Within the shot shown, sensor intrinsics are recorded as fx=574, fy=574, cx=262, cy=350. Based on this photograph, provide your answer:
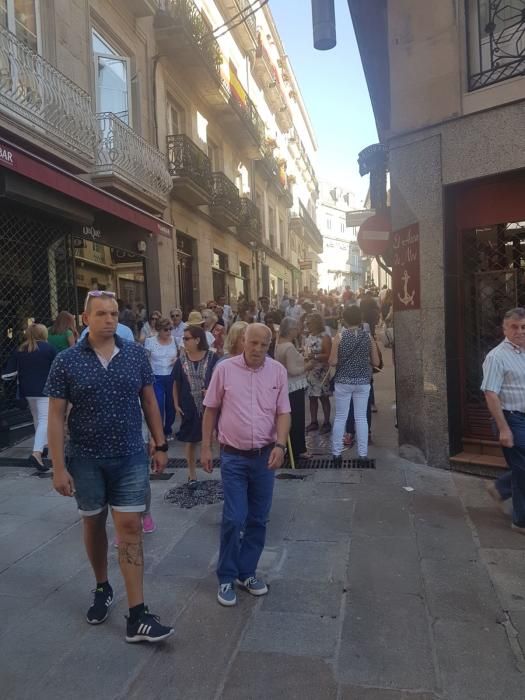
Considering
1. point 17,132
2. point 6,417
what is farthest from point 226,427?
point 17,132

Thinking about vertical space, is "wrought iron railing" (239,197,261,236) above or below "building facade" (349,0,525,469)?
above

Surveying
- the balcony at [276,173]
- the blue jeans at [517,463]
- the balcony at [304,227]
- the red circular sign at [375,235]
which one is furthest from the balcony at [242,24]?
the blue jeans at [517,463]

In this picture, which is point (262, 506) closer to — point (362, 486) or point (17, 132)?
point (362, 486)

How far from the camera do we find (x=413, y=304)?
6375 millimetres

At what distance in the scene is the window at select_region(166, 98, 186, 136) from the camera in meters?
15.3

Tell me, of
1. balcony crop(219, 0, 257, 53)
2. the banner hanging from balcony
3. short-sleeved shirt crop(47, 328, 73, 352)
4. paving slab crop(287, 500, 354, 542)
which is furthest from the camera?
the banner hanging from balcony

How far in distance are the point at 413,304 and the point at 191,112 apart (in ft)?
42.2

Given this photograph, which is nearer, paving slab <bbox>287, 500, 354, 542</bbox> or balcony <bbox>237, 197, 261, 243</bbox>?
paving slab <bbox>287, 500, 354, 542</bbox>

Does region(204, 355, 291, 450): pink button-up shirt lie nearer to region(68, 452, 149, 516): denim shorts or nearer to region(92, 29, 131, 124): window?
region(68, 452, 149, 516): denim shorts

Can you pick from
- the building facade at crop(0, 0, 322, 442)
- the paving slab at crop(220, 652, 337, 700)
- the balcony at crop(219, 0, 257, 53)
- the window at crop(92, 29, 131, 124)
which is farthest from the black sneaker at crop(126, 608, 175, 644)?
the balcony at crop(219, 0, 257, 53)

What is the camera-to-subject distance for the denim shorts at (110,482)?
304 centimetres

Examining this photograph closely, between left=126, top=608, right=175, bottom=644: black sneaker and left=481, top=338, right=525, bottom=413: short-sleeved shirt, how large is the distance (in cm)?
285

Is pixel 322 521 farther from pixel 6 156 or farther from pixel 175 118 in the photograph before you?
pixel 175 118

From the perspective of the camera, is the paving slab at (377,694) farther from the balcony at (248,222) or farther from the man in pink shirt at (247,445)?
the balcony at (248,222)
